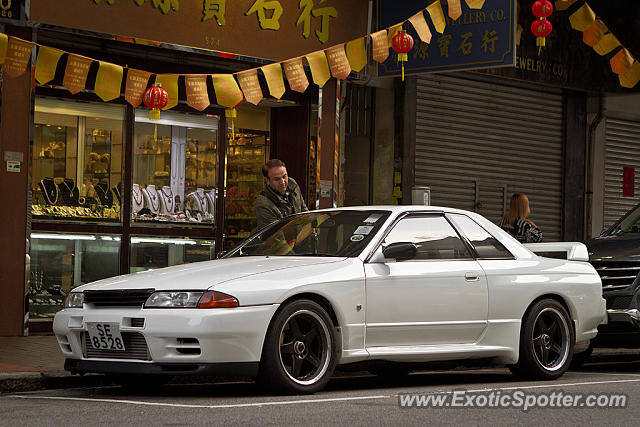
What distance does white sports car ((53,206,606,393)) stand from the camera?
7891mm

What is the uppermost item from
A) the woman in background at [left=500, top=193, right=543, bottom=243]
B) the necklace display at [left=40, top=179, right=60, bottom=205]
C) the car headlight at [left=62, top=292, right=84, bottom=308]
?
the necklace display at [left=40, top=179, right=60, bottom=205]

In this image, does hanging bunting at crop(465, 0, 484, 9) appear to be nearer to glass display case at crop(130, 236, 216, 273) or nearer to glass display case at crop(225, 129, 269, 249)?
glass display case at crop(225, 129, 269, 249)

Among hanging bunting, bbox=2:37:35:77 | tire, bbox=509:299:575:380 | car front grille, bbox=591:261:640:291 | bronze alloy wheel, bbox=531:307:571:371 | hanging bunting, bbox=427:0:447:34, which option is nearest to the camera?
tire, bbox=509:299:575:380

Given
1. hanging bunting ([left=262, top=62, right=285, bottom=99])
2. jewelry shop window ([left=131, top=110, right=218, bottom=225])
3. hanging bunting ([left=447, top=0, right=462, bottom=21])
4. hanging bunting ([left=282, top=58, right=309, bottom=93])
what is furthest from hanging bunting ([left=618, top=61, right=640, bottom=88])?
jewelry shop window ([left=131, top=110, right=218, bottom=225])

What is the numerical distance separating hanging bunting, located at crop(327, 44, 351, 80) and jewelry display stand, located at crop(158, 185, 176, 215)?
9.68 feet

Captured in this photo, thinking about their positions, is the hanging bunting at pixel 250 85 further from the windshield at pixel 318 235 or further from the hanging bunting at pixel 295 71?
the windshield at pixel 318 235

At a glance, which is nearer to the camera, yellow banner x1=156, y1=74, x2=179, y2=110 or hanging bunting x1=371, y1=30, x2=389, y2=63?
yellow banner x1=156, y1=74, x2=179, y2=110

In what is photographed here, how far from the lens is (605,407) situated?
302 inches

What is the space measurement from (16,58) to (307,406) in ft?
19.3

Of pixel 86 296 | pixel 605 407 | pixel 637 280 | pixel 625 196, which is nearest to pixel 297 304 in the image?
pixel 86 296

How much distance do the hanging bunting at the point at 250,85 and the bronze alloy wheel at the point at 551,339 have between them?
462 cm

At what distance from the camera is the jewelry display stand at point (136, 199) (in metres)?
14.5

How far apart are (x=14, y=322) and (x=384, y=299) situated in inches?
227

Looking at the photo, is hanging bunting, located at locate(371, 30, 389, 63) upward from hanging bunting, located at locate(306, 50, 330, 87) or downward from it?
upward
